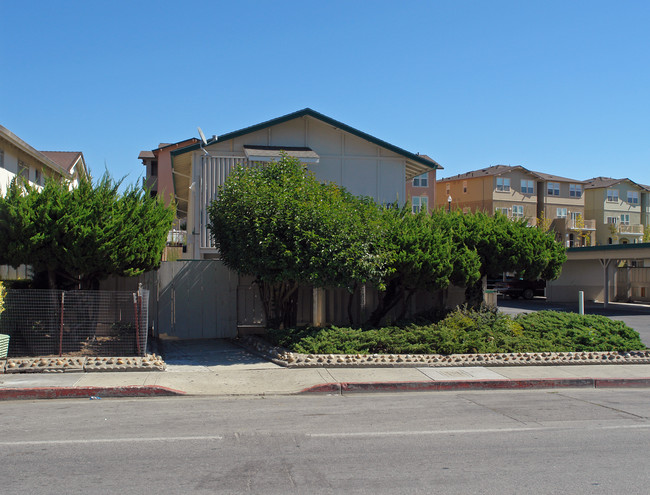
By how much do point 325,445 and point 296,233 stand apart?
268 inches

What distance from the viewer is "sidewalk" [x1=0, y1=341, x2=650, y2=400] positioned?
10.5 meters

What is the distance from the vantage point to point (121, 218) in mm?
12969

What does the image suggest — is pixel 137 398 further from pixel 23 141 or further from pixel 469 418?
pixel 23 141

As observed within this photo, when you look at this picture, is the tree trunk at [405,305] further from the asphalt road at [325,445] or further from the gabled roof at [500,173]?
the gabled roof at [500,173]

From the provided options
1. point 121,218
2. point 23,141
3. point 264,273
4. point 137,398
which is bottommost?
point 137,398

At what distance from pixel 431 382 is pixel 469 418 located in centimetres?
260

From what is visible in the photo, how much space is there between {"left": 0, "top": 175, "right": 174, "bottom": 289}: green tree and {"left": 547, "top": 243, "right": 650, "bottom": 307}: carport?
28.7m

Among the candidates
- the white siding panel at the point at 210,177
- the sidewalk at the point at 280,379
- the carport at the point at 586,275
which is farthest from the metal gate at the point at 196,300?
the carport at the point at 586,275

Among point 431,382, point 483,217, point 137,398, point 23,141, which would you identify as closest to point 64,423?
point 137,398

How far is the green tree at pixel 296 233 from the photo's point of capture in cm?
1343

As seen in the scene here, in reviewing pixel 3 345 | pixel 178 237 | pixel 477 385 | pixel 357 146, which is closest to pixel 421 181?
pixel 178 237

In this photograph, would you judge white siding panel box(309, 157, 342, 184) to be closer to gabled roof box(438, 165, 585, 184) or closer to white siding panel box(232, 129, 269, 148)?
white siding panel box(232, 129, 269, 148)

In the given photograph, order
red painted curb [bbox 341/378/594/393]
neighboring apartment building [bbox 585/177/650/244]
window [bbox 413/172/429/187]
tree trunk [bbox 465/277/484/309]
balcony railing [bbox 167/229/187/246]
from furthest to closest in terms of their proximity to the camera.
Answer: neighboring apartment building [bbox 585/177/650/244] < window [bbox 413/172/429/187] < balcony railing [bbox 167/229/187/246] < tree trunk [bbox 465/277/484/309] < red painted curb [bbox 341/378/594/393]

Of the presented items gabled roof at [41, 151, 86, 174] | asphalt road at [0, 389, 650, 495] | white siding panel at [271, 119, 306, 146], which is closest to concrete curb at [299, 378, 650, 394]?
asphalt road at [0, 389, 650, 495]
